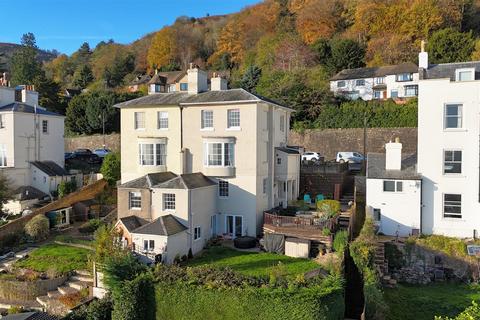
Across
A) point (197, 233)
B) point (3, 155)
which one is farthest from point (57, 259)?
point (3, 155)

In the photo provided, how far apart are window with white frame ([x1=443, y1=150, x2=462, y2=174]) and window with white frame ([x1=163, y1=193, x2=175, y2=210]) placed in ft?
51.3

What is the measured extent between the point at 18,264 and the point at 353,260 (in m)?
18.0

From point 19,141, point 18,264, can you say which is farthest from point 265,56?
point 18,264

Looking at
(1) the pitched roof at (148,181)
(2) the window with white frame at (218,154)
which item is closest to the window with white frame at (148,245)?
(1) the pitched roof at (148,181)

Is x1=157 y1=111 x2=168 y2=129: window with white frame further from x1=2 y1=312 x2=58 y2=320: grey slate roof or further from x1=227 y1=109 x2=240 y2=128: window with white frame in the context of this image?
x1=2 y1=312 x2=58 y2=320: grey slate roof

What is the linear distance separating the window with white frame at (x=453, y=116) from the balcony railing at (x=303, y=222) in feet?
27.5

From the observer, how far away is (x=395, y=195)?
2345 cm

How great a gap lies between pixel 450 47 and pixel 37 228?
50.4m

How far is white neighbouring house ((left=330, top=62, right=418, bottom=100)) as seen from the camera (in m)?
48.9

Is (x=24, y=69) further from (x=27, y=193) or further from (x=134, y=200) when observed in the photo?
(x=134, y=200)

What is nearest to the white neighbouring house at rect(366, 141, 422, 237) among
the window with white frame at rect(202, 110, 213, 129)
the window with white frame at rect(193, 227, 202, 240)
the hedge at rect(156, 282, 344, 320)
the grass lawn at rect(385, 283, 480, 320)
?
the grass lawn at rect(385, 283, 480, 320)

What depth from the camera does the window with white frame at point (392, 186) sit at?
23.4 meters

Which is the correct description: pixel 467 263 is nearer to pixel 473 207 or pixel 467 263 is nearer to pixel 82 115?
pixel 473 207

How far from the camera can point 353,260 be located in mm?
19906
